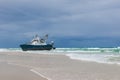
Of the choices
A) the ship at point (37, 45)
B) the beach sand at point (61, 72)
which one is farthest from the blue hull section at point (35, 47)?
the beach sand at point (61, 72)

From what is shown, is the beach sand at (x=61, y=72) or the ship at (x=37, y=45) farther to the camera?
the ship at (x=37, y=45)

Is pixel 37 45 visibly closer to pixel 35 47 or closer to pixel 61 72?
pixel 35 47

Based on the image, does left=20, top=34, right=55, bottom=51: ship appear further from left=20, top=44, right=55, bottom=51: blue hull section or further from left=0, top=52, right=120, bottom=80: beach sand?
left=0, top=52, right=120, bottom=80: beach sand

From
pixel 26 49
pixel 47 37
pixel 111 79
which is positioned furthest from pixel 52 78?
pixel 47 37

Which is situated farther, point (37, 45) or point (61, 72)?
point (37, 45)

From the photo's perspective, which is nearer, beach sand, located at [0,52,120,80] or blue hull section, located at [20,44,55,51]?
beach sand, located at [0,52,120,80]

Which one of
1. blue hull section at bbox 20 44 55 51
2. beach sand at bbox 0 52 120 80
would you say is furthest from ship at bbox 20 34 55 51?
beach sand at bbox 0 52 120 80

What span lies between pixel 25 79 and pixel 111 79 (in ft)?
11.2

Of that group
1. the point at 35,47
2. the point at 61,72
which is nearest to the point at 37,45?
the point at 35,47

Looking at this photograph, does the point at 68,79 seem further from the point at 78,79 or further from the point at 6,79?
the point at 6,79

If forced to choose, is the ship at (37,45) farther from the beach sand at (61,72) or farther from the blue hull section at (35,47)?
the beach sand at (61,72)

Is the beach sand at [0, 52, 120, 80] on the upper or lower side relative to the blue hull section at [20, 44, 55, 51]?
lower

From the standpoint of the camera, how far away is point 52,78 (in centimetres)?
1285

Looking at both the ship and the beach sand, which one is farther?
the ship
